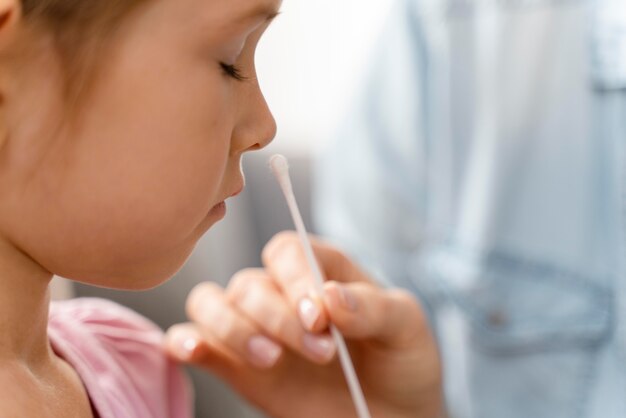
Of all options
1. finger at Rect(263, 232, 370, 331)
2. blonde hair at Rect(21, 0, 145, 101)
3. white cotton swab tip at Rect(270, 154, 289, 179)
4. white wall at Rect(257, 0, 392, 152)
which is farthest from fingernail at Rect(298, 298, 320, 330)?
white wall at Rect(257, 0, 392, 152)

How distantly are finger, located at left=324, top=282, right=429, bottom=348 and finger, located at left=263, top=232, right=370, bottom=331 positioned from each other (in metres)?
0.01

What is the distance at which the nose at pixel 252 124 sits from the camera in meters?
0.42

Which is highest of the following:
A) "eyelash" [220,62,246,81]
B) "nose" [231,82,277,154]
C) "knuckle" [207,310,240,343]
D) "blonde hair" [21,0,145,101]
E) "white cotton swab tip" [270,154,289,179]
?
"blonde hair" [21,0,145,101]

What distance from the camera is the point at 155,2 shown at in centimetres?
37

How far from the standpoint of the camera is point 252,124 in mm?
421

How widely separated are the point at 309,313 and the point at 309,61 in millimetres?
730

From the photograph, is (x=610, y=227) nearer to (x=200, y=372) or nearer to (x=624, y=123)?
(x=624, y=123)

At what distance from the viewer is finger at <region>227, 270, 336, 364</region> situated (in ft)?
1.79

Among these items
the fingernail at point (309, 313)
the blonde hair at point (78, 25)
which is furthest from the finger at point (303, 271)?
the blonde hair at point (78, 25)

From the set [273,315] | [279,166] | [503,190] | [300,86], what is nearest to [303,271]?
[273,315]

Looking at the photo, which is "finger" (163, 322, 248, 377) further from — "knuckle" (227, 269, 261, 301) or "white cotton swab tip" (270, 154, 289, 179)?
"white cotton swab tip" (270, 154, 289, 179)

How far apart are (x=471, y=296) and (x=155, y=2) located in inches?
20.9

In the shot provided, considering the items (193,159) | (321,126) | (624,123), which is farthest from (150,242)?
(321,126)

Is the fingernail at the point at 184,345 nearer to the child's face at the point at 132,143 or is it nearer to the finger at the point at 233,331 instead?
the finger at the point at 233,331
